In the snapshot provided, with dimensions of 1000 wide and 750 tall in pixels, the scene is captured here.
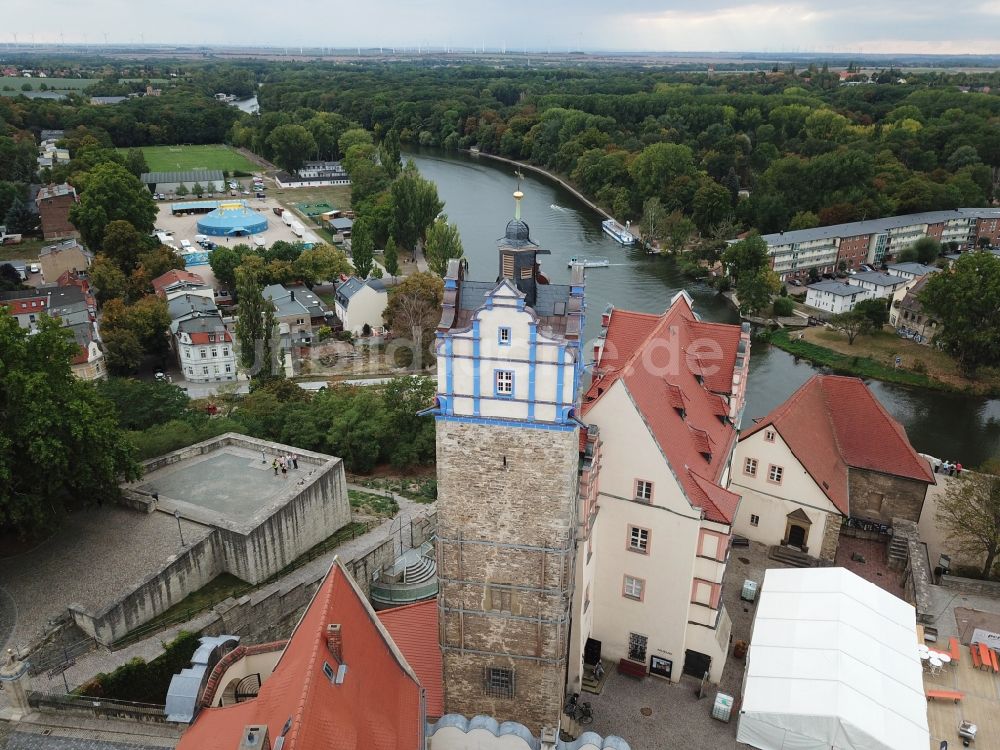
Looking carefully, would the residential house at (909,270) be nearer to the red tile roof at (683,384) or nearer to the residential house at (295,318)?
the residential house at (295,318)

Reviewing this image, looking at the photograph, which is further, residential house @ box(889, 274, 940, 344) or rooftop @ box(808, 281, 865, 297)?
rooftop @ box(808, 281, 865, 297)

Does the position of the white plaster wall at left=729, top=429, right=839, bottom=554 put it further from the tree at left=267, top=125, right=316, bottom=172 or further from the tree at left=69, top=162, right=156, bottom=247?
the tree at left=267, top=125, right=316, bottom=172

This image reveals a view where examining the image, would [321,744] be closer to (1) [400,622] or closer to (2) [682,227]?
(1) [400,622]

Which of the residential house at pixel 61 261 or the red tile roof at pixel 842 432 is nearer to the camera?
the red tile roof at pixel 842 432

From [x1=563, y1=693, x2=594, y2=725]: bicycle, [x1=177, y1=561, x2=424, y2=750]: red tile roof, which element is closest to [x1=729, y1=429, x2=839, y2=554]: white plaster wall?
[x1=563, y1=693, x2=594, y2=725]: bicycle

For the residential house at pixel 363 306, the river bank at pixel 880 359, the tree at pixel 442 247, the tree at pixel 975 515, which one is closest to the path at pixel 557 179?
the tree at pixel 442 247

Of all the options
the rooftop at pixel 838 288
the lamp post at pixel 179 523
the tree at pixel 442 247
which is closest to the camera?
the lamp post at pixel 179 523

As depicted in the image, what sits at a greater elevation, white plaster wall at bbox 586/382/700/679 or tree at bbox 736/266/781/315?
white plaster wall at bbox 586/382/700/679

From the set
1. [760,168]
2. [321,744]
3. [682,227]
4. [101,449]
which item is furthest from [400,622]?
[760,168]
